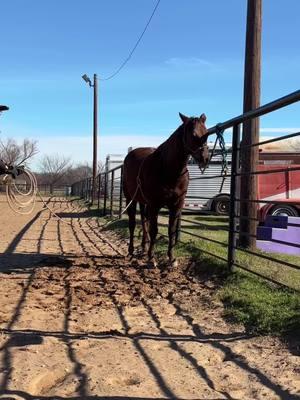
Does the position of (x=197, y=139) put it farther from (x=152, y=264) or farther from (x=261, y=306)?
(x=261, y=306)

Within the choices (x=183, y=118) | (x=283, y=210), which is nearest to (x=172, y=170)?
(x=183, y=118)

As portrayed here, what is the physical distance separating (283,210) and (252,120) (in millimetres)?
7424

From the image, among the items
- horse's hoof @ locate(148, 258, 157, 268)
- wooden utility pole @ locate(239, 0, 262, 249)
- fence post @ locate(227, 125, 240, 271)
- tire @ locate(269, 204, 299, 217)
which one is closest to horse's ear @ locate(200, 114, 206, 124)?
fence post @ locate(227, 125, 240, 271)

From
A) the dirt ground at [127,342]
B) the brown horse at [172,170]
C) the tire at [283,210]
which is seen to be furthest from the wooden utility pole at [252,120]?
the tire at [283,210]

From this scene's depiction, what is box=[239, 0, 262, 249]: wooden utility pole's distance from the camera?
26.8 ft

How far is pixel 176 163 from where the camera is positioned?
7.03 meters

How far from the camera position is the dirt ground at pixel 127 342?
3326mm

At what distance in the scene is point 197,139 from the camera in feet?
21.2

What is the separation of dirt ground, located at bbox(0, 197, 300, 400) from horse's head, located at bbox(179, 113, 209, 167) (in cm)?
156

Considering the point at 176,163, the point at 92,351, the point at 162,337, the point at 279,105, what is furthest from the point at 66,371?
the point at 176,163

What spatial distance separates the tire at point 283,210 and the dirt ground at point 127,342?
8.11m

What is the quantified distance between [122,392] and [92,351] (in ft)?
2.60

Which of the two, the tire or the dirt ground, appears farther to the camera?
the tire

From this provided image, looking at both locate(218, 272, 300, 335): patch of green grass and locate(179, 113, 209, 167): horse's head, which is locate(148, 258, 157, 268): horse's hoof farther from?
locate(179, 113, 209, 167): horse's head
